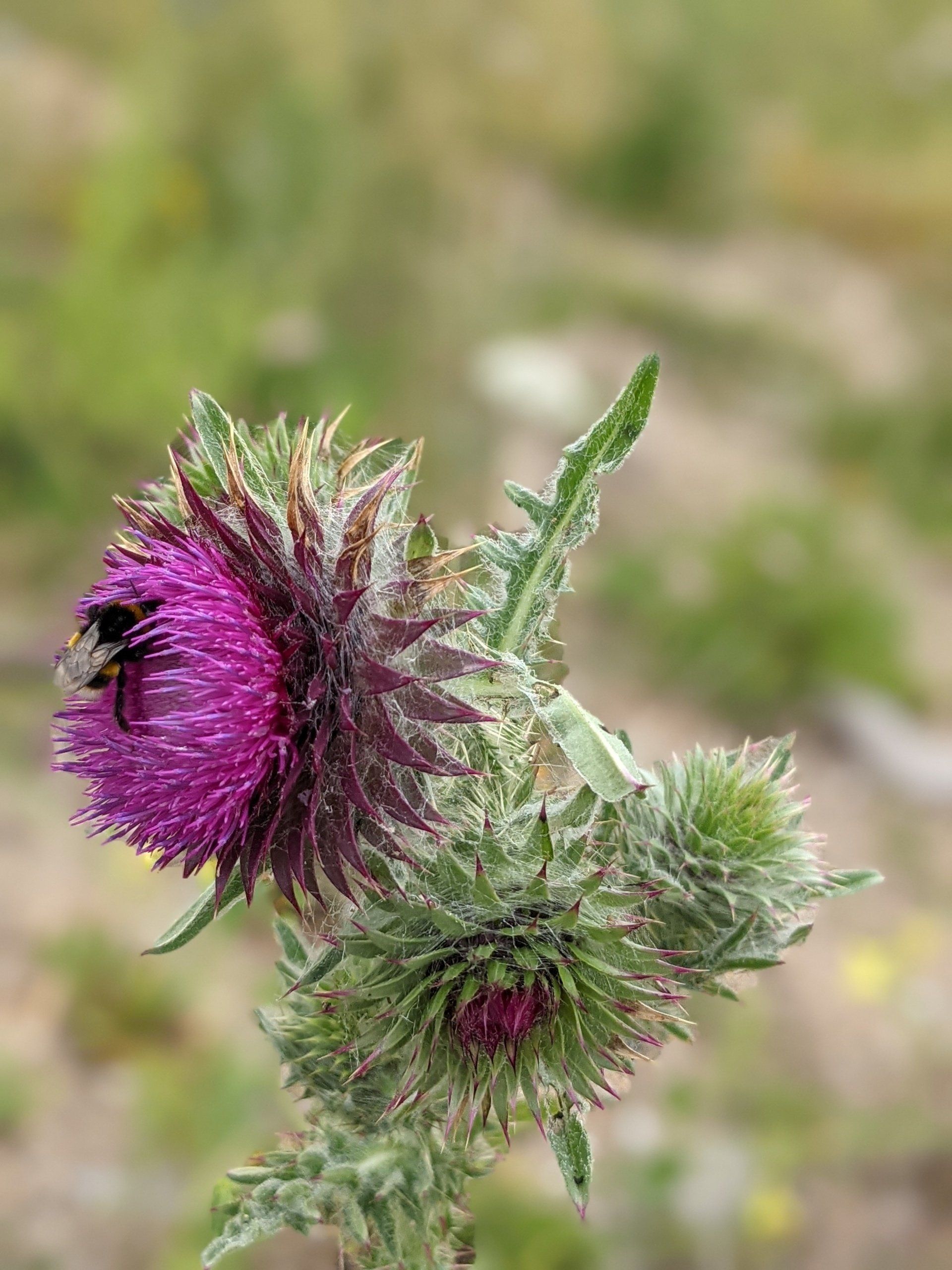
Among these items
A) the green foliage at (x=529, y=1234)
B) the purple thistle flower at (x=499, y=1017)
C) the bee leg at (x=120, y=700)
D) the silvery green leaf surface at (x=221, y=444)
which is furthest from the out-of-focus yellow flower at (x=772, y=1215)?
the silvery green leaf surface at (x=221, y=444)

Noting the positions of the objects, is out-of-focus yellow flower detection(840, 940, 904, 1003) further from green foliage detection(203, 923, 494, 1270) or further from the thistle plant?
green foliage detection(203, 923, 494, 1270)

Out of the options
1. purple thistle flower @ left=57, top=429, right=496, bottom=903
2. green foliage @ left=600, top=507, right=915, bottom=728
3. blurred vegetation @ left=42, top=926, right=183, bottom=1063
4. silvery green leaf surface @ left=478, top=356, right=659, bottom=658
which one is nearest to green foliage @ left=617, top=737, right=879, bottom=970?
silvery green leaf surface @ left=478, top=356, right=659, bottom=658

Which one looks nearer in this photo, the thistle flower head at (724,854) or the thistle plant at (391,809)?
the thistle plant at (391,809)

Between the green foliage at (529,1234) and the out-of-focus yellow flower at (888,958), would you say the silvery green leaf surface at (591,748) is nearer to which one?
the green foliage at (529,1234)

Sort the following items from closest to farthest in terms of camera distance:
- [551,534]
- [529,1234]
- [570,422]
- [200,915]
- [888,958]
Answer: [200,915] → [551,534] → [529,1234] → [888,958] → [570,422]

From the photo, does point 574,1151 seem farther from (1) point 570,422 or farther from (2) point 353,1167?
Answer: (1) point 570,422

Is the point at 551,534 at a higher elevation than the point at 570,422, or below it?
below

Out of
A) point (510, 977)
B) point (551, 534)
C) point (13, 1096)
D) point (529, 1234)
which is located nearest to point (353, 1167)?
point (510, 977)
